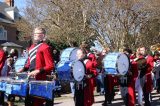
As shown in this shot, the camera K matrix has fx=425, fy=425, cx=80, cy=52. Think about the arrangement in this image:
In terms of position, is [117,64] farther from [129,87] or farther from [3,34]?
[3,34]

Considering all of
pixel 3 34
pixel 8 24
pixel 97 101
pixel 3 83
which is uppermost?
pixel 8 24

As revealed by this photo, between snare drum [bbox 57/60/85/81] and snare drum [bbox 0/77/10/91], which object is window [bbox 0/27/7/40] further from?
snare drum [bbox 0/77/10/91]

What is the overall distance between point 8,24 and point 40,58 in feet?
136

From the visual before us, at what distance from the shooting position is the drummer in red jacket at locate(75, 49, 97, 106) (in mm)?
9594

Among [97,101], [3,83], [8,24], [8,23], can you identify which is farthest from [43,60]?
[8,24]

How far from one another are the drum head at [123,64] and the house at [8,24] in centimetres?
3662

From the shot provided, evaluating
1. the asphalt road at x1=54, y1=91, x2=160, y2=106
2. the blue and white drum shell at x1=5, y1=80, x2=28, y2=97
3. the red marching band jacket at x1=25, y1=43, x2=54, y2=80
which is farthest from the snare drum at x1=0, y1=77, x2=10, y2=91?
the asphalt road at x1=54, y1=91, x2=160, y2=106

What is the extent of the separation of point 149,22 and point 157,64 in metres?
11.5

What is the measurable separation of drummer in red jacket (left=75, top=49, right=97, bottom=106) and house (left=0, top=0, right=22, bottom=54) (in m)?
36.7

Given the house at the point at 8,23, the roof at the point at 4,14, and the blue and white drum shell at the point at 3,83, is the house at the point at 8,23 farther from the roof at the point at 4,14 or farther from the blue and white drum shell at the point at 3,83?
the blue and white drum shell at the point at 3,83

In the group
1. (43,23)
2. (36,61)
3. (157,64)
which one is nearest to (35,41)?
(36,61)

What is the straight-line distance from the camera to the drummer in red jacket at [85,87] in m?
9.59

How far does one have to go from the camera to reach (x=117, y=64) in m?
10.1

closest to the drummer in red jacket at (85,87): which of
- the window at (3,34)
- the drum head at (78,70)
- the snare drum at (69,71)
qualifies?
the drum head at (78,70)
